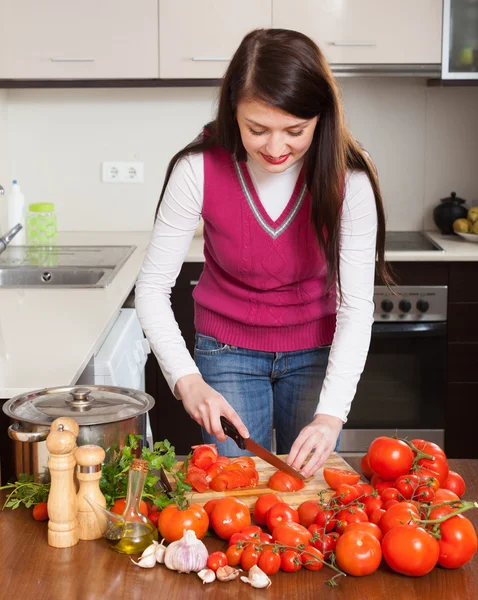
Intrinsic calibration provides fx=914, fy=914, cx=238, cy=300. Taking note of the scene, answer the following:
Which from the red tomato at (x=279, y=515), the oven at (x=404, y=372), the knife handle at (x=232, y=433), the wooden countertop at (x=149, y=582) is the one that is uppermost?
the knife handle at (x=232, y=433)

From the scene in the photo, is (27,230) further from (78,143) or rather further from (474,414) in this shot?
(474,414)

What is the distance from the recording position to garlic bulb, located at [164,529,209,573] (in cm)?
107

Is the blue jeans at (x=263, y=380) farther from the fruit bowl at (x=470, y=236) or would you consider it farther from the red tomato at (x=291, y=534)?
the fruit bowl at (x=470, y=236)

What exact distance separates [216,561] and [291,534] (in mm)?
96

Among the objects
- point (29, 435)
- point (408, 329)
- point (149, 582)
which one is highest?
point (29, 435)

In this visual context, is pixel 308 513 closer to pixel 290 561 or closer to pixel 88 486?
pixel 290 561

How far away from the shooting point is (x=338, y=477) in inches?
50.7

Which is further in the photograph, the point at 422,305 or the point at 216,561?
the point at 422,305

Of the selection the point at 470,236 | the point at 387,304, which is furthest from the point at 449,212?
the point at 387,304

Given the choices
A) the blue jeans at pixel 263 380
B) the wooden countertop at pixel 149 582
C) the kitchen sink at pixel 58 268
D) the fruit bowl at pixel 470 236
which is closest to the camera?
the wooden countertop at pixel 149 582

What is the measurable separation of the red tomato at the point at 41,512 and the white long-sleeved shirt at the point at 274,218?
382 mm

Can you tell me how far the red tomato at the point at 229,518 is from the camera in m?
1.15

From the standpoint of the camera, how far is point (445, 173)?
3582 millimetres

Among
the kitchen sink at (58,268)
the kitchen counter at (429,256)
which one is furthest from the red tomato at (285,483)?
the kitchen counter at (429,256)
